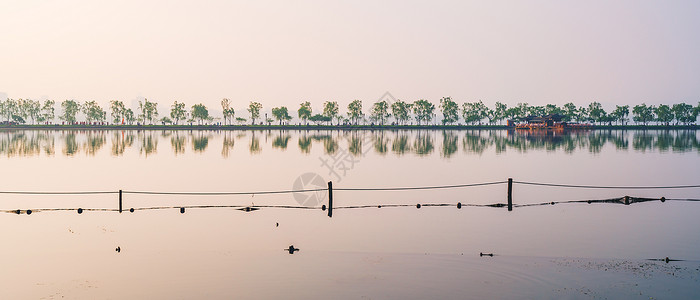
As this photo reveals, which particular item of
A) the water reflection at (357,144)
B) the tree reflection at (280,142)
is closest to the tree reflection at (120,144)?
the water reflection at (357,144)

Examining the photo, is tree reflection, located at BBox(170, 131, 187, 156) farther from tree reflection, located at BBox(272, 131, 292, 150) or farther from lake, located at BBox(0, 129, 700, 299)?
lake, located at BBox(0, 129, 700, 299)

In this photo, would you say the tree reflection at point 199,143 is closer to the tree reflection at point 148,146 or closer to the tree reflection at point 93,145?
the tree reflection at point 148,146

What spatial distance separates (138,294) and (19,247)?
8592mm

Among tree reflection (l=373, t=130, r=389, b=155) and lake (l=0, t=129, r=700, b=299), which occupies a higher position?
tree reflection (l=373, t=130, r=389, b=155)

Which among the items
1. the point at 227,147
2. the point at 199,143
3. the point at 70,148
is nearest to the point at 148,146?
the point at 70,148

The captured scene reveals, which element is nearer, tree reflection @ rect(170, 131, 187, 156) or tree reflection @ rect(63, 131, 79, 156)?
tree reflection @ rect(63, 131, 79, 156)

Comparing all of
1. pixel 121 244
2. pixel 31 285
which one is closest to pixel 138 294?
pixel 31 285

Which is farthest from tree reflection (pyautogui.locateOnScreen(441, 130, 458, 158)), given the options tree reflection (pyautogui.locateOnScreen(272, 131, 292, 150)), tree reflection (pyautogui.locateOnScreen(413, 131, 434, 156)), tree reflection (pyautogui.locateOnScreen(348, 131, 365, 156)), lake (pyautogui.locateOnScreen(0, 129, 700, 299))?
lake (pyautogui.locateOnScreen(0, 129, 700, 299))

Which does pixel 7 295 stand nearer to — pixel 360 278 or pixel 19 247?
pixel 19 247

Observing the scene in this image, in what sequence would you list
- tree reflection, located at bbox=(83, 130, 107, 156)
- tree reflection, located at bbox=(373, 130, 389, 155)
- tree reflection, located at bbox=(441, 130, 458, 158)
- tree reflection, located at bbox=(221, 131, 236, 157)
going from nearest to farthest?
tree reflection, located at bbox=(441, 130, 458, 158) → tree reflection, located at bbox=(221, 131, 236, 157) → tree reflection, located at bbox=(83, 130, 107, 156) → tree reflection, located at bbox=(373, 130, 389, 155)

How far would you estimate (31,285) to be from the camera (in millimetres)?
17469

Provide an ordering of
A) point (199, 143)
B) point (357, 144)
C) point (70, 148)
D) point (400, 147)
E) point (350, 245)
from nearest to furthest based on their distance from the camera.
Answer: point (350, 245)
point (70, 148)
point (400, 147)
point (357, 144)
point (199, 143)

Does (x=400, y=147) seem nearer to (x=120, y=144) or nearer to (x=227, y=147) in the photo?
(x=227, y=147)

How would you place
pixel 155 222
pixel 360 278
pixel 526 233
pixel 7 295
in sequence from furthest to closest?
pixel 155 222
pixel 526 233
pixel 360 278
pixel 7 295
